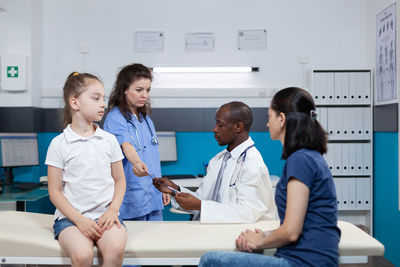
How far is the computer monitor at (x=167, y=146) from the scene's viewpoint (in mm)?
3465

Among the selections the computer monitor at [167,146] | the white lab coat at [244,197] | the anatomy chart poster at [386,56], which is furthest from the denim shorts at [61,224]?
the anatomy chart poster at [386,56]

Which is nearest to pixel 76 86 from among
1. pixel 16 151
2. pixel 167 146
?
pixel 16 151

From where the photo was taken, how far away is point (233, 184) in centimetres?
164

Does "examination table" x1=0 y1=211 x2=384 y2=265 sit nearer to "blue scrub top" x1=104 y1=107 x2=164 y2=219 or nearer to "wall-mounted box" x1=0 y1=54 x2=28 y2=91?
"blue scrub top" x1=104 y1=107 x2=164 y2=219

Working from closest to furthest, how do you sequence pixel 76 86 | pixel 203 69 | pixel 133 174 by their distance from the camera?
pixel 76 86 < pixel 133 174 < pixel 203 69

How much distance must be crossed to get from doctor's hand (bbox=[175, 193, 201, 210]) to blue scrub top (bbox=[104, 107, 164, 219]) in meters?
0.32

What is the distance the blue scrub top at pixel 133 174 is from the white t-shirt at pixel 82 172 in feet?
1.20

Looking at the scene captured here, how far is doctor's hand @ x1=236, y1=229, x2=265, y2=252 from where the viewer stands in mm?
1271

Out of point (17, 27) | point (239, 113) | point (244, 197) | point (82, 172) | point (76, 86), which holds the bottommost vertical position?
point (244, 197)

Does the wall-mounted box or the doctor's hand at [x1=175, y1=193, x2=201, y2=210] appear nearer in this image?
the doctor's hand at [x1=175, y1=193, x2=201, y2=210]

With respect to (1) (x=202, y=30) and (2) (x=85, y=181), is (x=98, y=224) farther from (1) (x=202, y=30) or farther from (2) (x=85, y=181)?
(1) (x=202, y=30)

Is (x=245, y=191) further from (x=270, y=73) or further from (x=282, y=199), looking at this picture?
(x=270, y=73)

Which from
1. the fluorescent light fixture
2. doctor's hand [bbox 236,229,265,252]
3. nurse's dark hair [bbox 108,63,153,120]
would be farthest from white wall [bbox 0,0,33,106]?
doctor's hand [bbox 236,229,265,252]

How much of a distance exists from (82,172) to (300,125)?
2.62 feet
